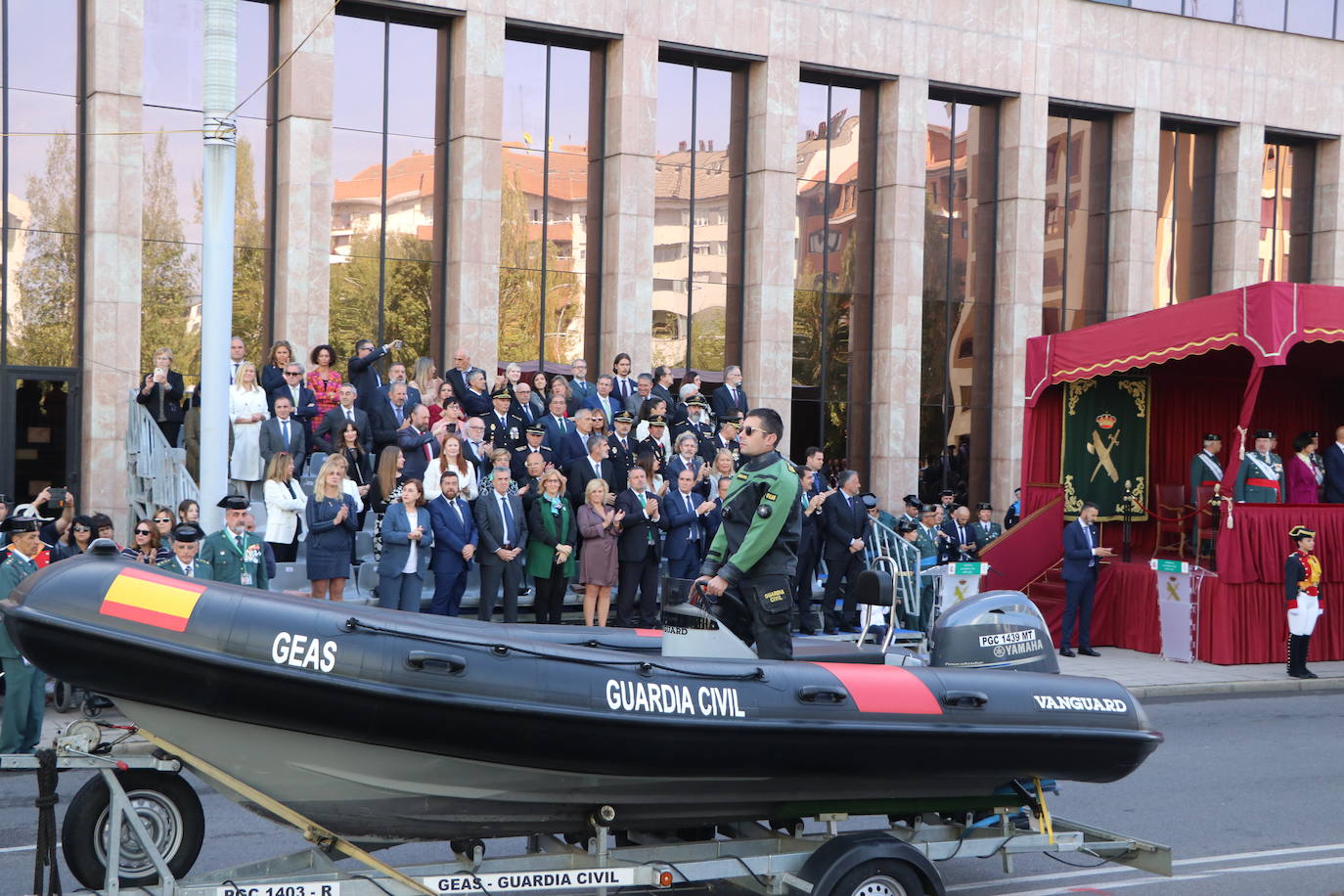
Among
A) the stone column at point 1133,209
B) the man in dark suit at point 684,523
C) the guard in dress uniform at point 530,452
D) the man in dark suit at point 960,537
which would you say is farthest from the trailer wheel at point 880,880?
the stone column at point 1133,209

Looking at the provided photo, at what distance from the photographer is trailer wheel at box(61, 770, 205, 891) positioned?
18.1ft

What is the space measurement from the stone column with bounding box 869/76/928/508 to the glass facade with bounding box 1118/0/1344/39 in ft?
16.7

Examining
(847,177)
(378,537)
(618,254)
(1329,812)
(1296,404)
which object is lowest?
(1329,812)

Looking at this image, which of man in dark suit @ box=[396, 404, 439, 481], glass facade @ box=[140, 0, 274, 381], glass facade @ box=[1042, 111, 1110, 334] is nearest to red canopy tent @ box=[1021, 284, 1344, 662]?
glass facade @ box=[1042, 111, 1110, 334]

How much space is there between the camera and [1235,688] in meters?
14.0

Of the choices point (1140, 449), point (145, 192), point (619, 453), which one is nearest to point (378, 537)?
point (619, 453)

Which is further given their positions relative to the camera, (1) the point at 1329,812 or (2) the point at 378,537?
(2) the point at 378,537

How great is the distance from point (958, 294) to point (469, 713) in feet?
70.0

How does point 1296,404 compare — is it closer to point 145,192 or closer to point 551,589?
point 551,589

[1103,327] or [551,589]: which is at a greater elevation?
[1103,327]

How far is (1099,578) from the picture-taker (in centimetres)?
1683

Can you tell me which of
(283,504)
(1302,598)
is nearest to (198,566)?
(283,504)

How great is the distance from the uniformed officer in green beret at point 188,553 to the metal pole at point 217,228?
1.29 ft

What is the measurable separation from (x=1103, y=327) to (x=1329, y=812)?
887 cm
